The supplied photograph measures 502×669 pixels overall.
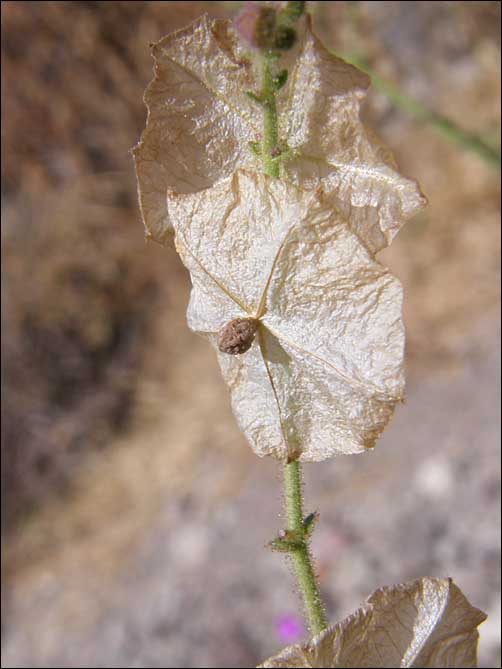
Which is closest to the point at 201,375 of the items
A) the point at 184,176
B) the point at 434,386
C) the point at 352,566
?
the point at 434,386

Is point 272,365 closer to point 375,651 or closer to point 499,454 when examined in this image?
point 375,651

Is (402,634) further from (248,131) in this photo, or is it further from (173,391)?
(173,391)

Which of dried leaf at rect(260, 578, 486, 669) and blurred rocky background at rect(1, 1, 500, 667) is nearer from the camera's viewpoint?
dried leaf at rect(260, 578, 486, 669)

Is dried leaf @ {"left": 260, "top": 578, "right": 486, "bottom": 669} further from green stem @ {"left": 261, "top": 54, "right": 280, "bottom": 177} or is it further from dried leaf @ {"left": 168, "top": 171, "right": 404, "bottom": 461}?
green stem @ {"left": 261, "top": 54, "right": 280, "bottom": 177}

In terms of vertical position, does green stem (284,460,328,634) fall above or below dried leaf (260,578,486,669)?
above

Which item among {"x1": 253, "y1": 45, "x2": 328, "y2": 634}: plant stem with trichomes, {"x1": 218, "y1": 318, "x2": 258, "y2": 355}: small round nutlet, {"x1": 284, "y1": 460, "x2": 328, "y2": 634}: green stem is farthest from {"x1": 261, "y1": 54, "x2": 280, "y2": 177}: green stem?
{"x1": 284, "y1": 460, "x2": 328, "y2": 634}: green stem

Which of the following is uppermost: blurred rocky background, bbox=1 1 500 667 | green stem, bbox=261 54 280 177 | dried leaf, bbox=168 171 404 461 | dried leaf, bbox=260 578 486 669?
blurred rocky background, bbox=1 1 500 667

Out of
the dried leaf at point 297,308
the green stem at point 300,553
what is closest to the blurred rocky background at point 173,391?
the green stem at point 300,553

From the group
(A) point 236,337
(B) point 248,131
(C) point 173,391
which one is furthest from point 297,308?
(C) point 173,391
